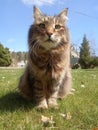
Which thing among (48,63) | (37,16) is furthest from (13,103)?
(37,16)

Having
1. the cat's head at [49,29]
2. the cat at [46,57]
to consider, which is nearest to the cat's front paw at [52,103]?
the cat at [46,57]

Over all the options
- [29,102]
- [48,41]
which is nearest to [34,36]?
[48,41]

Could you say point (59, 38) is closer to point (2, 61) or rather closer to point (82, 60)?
point (2, 61)

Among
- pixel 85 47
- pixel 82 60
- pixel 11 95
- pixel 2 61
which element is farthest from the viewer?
pixel 85 47

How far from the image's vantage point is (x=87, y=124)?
427 centimetres

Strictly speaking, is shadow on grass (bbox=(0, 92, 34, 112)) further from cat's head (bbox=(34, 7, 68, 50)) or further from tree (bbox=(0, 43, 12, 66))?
tree (bbox=(0, 43, 12, 66))

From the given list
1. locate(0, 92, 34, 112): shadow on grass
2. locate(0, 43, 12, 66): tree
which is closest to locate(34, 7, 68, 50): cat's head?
locate(0, 92, 34, 112): shadow on grass

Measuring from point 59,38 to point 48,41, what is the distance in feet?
0.87

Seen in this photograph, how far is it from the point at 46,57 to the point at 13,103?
1.02m

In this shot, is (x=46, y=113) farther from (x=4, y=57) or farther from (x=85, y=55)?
(x=85, y=55)

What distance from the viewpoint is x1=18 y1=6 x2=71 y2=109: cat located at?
4988 mm

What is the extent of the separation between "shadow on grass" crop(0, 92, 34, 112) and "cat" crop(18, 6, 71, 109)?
19 cm

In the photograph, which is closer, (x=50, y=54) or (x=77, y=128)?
(x=77, y=128)

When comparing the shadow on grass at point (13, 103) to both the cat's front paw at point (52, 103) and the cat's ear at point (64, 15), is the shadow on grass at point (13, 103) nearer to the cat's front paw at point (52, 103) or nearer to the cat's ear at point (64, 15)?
the cat's front paw at point (52, 103)
